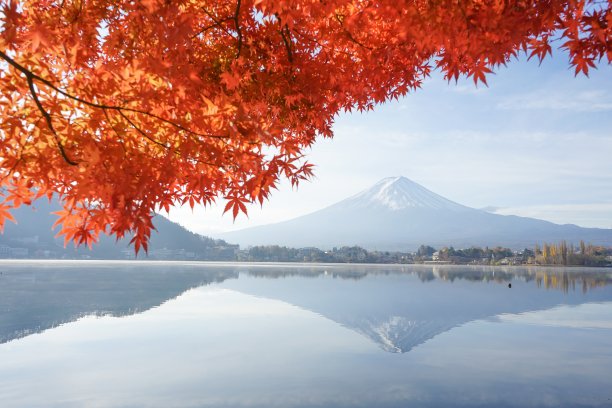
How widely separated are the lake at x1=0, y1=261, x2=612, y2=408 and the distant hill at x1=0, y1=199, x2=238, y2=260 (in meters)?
137

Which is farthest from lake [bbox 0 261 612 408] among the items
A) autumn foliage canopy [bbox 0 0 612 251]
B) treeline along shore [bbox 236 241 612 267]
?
treeline along shore [bbox 236 241 612 267]

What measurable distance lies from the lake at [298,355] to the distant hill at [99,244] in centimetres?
A: 13681

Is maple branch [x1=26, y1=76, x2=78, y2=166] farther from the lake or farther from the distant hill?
the distant hill

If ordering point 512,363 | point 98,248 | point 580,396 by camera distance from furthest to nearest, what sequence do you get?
1. point 98,248
2. point 512,363
3. point 580,396

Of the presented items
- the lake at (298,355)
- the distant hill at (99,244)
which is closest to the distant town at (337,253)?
the distant hill at (99,244)

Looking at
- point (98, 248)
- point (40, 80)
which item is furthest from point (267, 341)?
point (98, 248)

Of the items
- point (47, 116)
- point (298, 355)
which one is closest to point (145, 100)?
point (47, 116)

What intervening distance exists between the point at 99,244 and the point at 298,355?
163 meters

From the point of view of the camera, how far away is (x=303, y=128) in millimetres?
6484

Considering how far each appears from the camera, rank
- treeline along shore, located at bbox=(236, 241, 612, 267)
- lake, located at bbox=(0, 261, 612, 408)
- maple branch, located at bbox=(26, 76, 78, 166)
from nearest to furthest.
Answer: maple branch, located at bbox=(26, 76, 78, 166) → lake, located at bbox=(0, 261, 612, 408) → treeline along shore, located at bbox=(236, 241, 612, 267)

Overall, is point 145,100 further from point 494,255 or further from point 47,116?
point 494,255

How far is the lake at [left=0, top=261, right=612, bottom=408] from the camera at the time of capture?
491 inches

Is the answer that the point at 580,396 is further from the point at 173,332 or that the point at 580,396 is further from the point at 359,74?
the point at 173,332

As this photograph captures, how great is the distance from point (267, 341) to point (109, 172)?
17.2 metres
